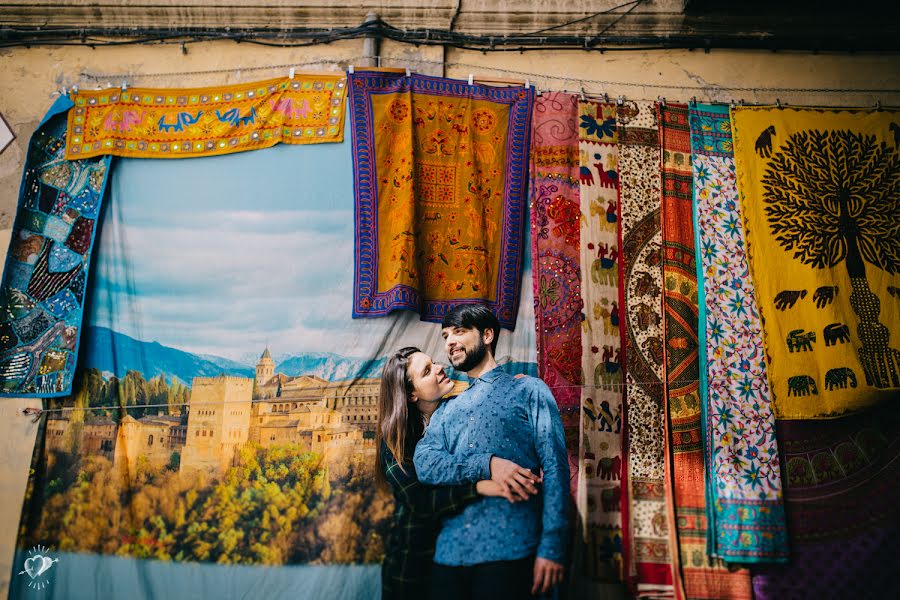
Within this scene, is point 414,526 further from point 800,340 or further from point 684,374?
point 800,340

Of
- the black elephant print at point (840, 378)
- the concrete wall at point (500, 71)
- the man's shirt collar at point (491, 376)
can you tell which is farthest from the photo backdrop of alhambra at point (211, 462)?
the black elephant print at point (840, 378)

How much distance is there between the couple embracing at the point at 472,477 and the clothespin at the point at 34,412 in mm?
1641

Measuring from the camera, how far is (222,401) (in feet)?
10.8

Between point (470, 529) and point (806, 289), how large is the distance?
6.42ft

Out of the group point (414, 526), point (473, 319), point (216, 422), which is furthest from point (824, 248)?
point (216, 422)

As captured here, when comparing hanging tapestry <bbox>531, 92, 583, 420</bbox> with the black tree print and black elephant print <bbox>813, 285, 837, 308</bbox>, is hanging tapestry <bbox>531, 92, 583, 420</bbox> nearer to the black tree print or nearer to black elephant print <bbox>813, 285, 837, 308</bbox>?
the black tree print

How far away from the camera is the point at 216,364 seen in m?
3.33

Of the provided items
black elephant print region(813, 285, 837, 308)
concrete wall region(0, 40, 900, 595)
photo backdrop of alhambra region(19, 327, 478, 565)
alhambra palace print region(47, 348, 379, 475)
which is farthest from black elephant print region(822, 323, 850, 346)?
alhambra palace print region(47, 348, 379, 475)

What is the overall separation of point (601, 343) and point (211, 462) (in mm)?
1855

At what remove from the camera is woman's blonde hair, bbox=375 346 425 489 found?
118 inches

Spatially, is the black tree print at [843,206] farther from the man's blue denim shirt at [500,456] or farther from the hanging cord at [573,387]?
the man's blue denim shirt at [500,456]

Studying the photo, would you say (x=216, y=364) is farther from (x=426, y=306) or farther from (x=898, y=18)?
(x=898, y=18)

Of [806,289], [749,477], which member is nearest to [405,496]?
[749,477]

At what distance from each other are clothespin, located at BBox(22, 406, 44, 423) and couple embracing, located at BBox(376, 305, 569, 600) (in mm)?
1641
